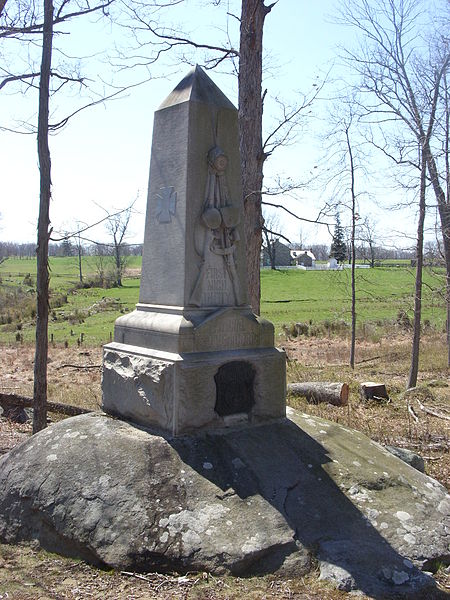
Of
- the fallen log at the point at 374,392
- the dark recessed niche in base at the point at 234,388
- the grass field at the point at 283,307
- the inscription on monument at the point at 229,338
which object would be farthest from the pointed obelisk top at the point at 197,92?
the grass field at the point at 283,307

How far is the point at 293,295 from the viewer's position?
4012 centimetres

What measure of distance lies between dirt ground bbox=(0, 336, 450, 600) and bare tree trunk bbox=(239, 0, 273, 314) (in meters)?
2.80

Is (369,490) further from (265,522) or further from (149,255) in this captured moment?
(149,255)

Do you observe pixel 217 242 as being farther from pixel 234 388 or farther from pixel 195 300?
pixel 234 388

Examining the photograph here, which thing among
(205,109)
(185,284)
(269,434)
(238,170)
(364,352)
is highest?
(205,109)

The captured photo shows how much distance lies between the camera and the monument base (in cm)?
495

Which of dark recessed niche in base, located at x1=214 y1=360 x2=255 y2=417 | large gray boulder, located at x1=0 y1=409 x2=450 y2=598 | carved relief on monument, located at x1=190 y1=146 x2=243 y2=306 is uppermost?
carved relief on monument, located at x1=190 y1=146 x2=243 y2=306

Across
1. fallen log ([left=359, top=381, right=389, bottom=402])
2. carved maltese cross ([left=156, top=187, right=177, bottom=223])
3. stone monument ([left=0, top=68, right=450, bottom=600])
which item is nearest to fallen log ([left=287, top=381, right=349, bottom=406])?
fallen log ([left=359, top=381, right=389, bottom=402])

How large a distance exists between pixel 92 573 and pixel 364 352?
1594 cm

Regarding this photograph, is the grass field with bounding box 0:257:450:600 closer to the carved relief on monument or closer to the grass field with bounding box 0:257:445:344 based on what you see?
the grass field with bounding box 0:257:445:344

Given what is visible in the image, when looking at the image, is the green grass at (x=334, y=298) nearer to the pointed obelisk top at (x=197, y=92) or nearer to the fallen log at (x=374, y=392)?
the fallen log at (x=374, y=392)

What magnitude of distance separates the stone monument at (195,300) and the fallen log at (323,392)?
191 inches

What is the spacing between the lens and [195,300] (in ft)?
17.3

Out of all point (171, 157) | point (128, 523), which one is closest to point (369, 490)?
point (128, 523)
